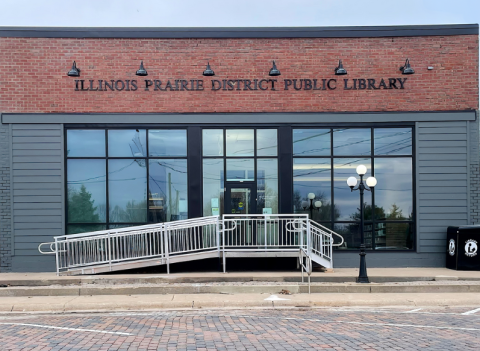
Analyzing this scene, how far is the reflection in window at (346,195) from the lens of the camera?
55.0 ft

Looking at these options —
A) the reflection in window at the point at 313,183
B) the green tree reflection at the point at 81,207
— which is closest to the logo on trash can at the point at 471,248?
the reflection in window at the point at 313,183

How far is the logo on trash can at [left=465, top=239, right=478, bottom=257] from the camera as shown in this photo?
50.8ft

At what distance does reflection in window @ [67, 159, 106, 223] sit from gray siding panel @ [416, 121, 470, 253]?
376 inches

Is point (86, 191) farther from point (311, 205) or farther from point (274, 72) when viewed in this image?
point (311, 205)

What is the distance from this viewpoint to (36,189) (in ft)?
53.6

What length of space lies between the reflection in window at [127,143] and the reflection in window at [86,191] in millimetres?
531

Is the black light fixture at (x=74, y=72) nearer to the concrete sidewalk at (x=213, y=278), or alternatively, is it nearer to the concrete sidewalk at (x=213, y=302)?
the concrete sidewalk at (x=213, y=278)

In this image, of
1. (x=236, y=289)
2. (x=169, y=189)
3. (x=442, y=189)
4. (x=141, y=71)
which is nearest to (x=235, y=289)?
(x=236, y=289)

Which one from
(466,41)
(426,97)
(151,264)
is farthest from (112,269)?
(466,41)

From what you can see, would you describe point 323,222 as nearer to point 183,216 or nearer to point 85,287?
point 183,216

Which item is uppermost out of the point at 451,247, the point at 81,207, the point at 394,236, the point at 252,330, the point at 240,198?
the point at 240,198

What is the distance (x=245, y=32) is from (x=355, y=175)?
Result: 5.47 meters

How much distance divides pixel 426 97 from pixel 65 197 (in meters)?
11.3

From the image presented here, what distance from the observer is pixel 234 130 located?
16797mm
